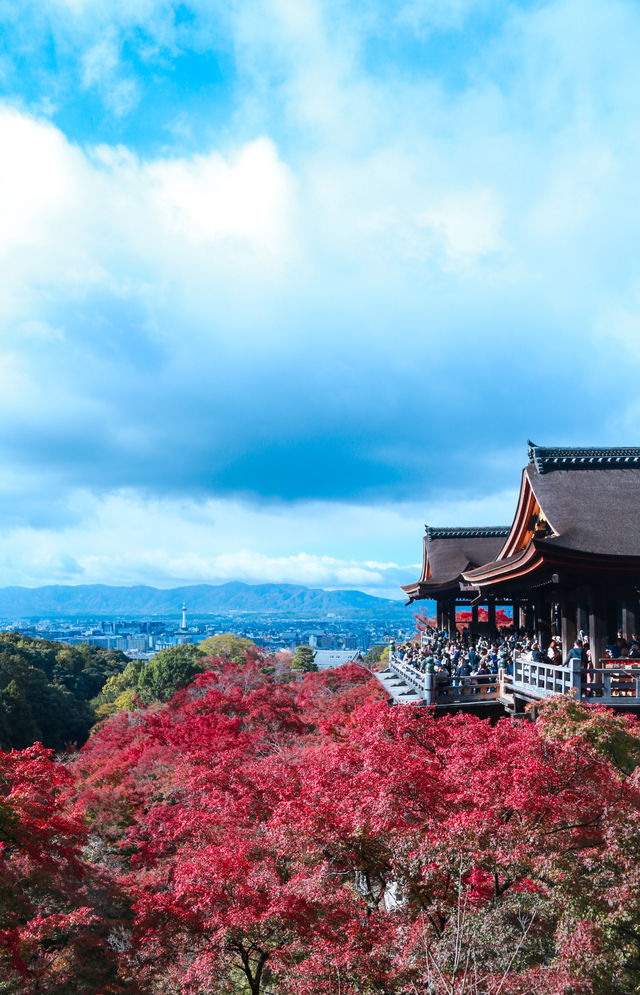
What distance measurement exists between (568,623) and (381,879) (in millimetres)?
9383

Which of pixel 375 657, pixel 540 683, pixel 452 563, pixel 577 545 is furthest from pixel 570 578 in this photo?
pixel 375 657

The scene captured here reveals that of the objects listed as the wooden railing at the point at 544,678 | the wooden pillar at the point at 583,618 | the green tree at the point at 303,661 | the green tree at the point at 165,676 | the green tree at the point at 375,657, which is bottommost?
the green tree at the point at 375,657

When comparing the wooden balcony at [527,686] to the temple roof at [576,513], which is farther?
the temple roof at [576,513]

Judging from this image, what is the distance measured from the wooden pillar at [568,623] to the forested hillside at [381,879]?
17.8ft

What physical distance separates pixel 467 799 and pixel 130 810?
12.0 m

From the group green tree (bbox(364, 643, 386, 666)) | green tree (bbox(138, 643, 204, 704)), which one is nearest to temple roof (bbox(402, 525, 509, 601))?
green tree (bbox(138, 643, 204, 704))

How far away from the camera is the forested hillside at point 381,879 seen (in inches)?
280

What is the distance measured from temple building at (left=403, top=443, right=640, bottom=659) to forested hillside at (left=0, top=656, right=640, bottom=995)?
4131 mm

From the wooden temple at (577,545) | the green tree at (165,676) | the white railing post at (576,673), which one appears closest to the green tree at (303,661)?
the green tree at (165,676)

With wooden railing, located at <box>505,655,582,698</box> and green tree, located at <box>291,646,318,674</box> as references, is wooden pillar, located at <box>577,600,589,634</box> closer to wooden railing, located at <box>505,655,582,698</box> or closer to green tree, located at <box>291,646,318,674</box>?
wooden railing, located at <box>505,655,582,698</box>

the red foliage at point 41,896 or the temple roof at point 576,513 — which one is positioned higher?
the temple roof at point 576,513

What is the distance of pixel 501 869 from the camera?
7742 millimetres

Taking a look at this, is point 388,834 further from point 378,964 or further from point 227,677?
point 227,677

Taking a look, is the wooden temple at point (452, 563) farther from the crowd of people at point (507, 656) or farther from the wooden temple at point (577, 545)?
the wooden temple at point (577, 545)
